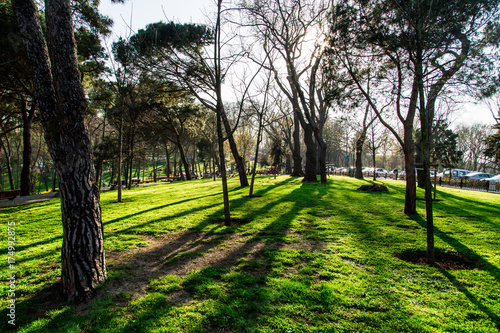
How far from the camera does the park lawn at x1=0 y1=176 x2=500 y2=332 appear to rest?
2.60 m

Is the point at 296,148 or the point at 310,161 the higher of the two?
the point at 296,148

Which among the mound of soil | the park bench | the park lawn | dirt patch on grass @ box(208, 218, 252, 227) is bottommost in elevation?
the park lawn

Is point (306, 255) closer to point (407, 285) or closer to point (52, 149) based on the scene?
point (407, 285)

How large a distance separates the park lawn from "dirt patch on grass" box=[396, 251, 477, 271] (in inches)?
5.7

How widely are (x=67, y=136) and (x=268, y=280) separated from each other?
3.45 metres

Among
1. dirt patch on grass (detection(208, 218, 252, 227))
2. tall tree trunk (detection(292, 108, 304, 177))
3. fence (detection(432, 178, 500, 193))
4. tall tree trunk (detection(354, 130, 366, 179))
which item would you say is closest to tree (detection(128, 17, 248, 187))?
dirt patch on grass (detection(208, 218, 252, 227))

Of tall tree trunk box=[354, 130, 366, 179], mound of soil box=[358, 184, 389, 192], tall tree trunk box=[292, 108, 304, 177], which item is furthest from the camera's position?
tall tree trunk box=[354, 130, 366, 179]

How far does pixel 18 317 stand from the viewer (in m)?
2.67

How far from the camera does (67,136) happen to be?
3131mm

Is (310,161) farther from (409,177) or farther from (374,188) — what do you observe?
(409,177)

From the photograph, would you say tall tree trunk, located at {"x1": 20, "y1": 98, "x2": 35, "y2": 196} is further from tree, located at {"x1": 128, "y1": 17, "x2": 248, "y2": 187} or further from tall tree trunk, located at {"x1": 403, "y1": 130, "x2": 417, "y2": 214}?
tall tree trunk, located at {"x1": 403, "y1": 130, "x2": 417, "y2": 214}

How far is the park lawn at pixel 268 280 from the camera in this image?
8.53 ft

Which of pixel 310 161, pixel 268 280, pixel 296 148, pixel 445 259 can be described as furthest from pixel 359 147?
pixel 268 280

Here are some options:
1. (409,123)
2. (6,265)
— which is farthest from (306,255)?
(409,123)
